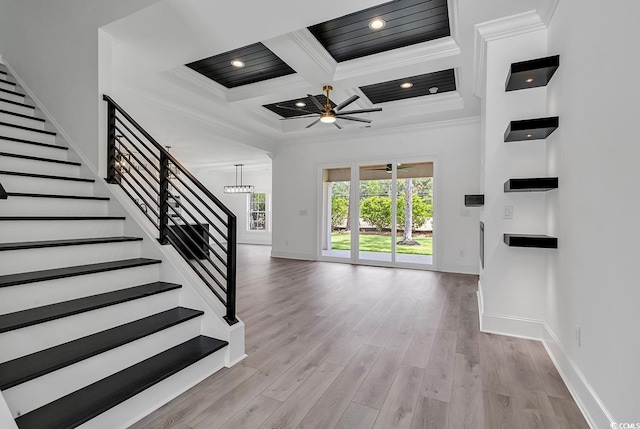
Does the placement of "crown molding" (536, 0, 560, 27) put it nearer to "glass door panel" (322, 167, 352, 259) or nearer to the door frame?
the door frame

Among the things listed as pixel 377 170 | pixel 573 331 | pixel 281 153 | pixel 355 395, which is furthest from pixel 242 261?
pixel 573 331

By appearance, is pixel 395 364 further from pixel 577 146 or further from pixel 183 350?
pixel 577 146

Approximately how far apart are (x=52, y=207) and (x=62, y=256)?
64cm

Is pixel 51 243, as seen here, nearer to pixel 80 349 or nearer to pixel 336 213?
pixel 80 349

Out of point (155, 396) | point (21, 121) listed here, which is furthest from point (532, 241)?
point (21, 121)

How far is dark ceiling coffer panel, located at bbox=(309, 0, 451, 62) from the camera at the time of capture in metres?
3.03

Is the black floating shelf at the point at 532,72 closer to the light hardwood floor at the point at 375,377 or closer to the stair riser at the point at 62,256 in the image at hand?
the light hardwood floor at the point at 375,377

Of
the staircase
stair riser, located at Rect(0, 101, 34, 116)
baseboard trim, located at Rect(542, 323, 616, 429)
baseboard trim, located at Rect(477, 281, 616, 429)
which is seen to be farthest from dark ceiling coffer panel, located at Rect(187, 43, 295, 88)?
baseboard trim, located at Rect(542, 323, 616, 429)

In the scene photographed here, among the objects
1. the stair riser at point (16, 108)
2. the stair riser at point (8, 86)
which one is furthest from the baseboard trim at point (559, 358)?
the stair riser at point (8, 86)

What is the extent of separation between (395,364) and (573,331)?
3.99 feet

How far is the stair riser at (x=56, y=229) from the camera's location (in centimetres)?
211

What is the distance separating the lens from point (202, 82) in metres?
4.67

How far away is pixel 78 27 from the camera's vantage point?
3.15m

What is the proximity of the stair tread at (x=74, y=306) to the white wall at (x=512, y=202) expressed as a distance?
115 inches
